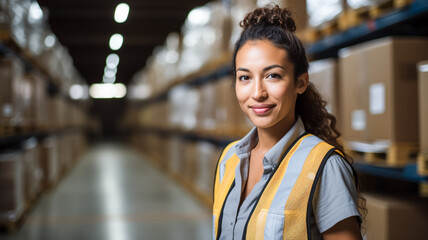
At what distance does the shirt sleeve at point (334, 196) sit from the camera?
124cm

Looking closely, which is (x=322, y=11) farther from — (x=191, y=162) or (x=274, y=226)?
(x=191, y=162)

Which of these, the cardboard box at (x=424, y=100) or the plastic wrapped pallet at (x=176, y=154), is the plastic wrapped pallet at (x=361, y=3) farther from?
the plastic wrapped pallet at (x=176, y=154)

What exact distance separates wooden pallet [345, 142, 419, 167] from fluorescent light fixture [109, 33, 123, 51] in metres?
13.5

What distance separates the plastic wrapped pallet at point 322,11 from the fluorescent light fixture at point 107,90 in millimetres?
31637

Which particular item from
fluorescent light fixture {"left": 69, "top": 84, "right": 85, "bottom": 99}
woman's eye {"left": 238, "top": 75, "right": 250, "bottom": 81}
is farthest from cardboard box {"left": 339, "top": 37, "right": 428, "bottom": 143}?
fluorescent light fixture {"left": 69, "top": 84, "right": 85, "bottom": 99}

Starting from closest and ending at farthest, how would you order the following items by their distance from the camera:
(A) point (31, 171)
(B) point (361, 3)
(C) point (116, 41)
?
(B) point (361, 3), (A) point (31, 171), (C) point (116, 41)

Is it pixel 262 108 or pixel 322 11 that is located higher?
pixel 322 11

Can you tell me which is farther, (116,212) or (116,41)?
(116,41)

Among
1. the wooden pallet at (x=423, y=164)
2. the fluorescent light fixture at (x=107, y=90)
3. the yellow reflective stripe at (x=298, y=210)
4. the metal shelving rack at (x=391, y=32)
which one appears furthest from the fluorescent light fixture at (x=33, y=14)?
the fluorescent light fixture at (x=107, y=90)

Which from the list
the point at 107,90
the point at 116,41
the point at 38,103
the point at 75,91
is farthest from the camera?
the point at 107,90

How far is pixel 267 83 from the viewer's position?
54.2 inches

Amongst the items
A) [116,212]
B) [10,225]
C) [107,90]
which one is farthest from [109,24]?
[107,90]

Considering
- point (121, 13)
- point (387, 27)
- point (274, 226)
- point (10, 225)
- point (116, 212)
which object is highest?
point (121, 13)

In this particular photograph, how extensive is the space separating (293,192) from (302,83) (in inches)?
14.2
